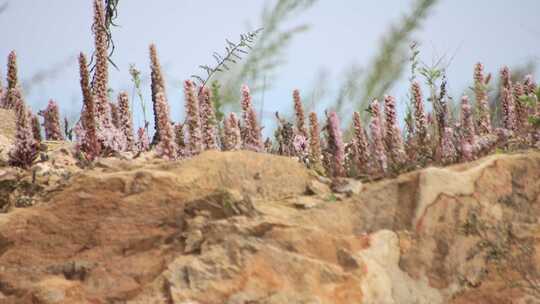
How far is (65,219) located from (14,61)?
3.94 m

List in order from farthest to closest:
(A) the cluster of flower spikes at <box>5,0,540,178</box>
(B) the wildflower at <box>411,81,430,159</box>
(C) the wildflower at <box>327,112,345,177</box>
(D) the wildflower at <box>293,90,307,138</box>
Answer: (D) the wildflower at <box>293,90,307,138</box> < (B) the wildflower at <box>411,81,430,159</box> < (A) the cluster of flower spikes at <box>5,0,540,178</box> < (C) the wildflower at <box>327,112,345,177</box>

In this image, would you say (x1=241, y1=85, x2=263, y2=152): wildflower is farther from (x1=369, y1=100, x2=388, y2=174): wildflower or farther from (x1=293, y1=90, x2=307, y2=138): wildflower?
(x1=369, y1=100, x2=388, y2=174): wildflower

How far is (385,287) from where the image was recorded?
353cm

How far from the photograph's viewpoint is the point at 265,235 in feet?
11.4

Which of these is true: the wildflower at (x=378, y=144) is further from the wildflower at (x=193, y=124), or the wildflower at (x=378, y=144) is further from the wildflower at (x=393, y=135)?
the wildflower at (x=193, y=124)

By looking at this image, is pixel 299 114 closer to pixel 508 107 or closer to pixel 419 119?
pixel 419 119

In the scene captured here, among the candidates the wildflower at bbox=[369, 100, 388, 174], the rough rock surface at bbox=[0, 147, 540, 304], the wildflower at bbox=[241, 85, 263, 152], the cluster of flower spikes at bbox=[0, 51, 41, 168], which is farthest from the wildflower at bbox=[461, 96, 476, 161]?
the cluster of flower spikes at bbox=[0, 51, 41, 168]

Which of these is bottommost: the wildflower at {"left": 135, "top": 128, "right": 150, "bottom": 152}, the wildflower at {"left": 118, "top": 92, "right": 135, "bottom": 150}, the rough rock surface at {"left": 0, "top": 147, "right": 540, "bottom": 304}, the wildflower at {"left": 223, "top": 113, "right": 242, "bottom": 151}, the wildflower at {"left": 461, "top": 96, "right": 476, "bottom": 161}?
the rough rock surface at {"left": 0, "top": 147, "right": 540, "bottom": 304}

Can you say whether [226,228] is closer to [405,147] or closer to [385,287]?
[385,287]

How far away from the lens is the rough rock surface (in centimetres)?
339

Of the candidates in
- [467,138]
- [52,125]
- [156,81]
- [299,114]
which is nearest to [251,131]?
[299,114]

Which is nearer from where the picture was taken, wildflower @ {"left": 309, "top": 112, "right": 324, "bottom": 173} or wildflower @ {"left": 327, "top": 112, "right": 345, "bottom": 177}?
wildflower @ {"left": 327, "top": 112, "right": 345, "bottom": 177}

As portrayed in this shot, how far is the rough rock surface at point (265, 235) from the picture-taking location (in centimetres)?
339

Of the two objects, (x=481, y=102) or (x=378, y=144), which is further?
Result: (x=481, y=102)
